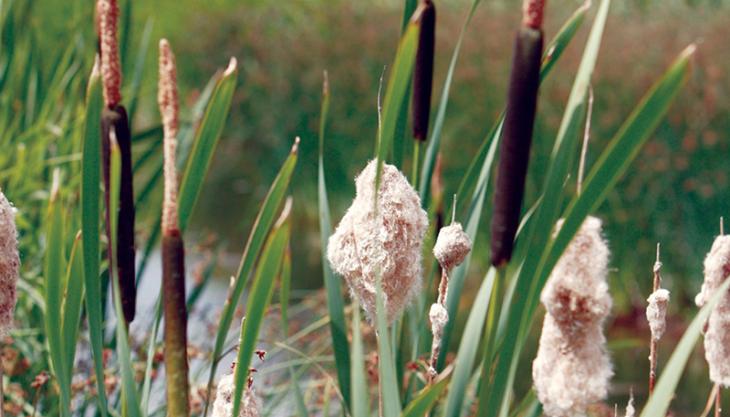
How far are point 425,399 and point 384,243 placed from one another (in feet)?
0.54

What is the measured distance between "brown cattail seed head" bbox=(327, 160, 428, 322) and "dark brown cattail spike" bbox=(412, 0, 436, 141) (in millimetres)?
289

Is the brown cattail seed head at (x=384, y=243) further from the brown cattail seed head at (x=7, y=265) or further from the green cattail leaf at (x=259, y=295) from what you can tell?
the brown cattail seed head at (x=7, y=265)

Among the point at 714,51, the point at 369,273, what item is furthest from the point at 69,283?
the point at 714,51

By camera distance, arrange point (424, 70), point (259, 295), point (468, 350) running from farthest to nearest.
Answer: point (424, 70) → point (468, 350) → point (259, 295)

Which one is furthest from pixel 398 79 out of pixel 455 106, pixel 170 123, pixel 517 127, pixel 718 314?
pixel 455 106

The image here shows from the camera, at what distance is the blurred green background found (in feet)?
22.7

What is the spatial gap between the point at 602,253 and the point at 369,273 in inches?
9.4

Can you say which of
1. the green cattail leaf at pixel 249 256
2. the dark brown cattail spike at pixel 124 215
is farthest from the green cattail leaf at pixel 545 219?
the dark brown cattail spike at pixel 124 215

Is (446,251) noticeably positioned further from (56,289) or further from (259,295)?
(56,289)

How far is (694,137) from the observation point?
22.6 feet

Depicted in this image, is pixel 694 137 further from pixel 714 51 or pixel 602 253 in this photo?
pixel 602 253

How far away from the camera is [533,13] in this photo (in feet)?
3.13

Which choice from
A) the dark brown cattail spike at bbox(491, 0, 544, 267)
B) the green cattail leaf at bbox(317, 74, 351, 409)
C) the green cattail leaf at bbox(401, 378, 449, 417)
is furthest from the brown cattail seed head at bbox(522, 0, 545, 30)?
the green cattail leaf at bbox(317, 74, 351, 409)

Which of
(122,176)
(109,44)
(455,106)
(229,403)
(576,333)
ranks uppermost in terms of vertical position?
(455,106)
